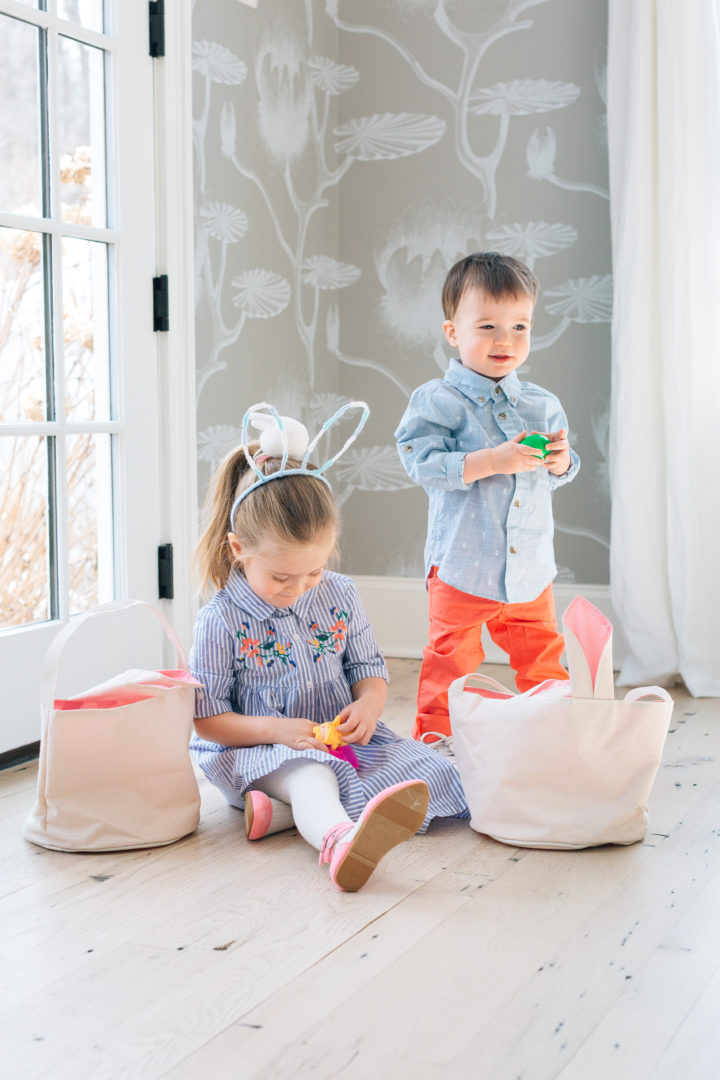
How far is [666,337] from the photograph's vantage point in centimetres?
263

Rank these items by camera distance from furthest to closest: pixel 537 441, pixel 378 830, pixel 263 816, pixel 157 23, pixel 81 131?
pixel 157 23
pixel 81 131
pixel 537 441
pixel 263 816
pixel 378 830

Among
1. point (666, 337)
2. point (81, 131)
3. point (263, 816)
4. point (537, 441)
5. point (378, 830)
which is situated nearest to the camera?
point (378, 830)

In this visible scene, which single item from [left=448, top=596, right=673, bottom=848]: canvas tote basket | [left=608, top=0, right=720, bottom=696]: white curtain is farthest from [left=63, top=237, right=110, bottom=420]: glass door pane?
[left=608, top=0, right=720, bottom=696]: white curtain

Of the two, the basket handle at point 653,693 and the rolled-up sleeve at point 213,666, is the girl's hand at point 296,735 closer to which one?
the rolled-up sleeve at point 213,666

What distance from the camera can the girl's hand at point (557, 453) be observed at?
6.63ft

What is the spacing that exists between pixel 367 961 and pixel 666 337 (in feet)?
5.95

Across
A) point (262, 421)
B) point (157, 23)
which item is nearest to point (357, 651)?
point (262, 421)

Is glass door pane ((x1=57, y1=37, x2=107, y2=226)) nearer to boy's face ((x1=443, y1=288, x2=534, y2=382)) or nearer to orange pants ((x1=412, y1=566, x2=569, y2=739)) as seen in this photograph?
boy's face ((x1=443, y1=288, x2=534, y2=382))

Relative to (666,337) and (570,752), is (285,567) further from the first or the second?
(666,337)

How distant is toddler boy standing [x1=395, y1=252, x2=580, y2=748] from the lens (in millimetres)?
2082

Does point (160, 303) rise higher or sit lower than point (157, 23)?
lower

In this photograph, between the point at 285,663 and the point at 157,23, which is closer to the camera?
the point at 285,663

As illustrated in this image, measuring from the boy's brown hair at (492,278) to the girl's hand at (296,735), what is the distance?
874 mm

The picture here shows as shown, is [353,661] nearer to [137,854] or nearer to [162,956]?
[137,854]
